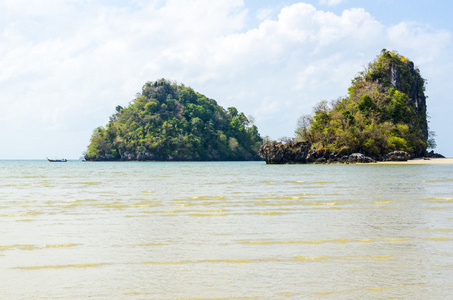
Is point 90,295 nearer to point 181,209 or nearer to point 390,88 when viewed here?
point 181,209

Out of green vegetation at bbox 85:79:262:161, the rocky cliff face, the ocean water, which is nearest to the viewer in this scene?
the ocean water

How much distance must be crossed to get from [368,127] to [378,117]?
5364mm

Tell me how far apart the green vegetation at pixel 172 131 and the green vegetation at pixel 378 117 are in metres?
54.7

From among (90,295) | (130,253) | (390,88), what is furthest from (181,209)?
(390,88)

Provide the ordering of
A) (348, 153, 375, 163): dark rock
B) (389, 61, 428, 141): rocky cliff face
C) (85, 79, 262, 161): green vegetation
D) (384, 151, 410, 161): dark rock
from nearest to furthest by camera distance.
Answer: (348, 153, 375, 163): dark rock, (384, 151, 410, 161): dark rock, (389, 61, 428, 141): rocky cliff face, (85, 79, 262, 161): green vegetation

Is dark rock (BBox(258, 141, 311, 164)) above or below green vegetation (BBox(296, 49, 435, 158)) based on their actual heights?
below

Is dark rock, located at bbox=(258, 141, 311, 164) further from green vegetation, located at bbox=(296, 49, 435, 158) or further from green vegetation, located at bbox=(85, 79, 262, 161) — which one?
green vegetation, located at bbox=(85, 79, 262, 161)

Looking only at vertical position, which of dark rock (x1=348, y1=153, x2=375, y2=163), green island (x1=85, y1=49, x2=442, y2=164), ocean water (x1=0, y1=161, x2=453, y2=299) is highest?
green island (x1=85, y1=49, x2=442, y2=164)

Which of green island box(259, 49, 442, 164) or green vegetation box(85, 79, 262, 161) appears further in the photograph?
green vegetation box(85, 79, 262, 161)

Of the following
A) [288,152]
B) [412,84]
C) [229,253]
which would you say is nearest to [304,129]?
[288,152]

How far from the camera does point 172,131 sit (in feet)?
419

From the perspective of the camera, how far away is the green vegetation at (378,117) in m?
70.3

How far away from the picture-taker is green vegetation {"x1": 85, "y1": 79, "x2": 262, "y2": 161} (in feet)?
409

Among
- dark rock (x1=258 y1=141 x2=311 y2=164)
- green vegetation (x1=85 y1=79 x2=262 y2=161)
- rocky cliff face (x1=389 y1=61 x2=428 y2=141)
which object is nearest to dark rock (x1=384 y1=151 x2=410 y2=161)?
dark rock (x1=258 y1=141 x2=311 y2=164)
